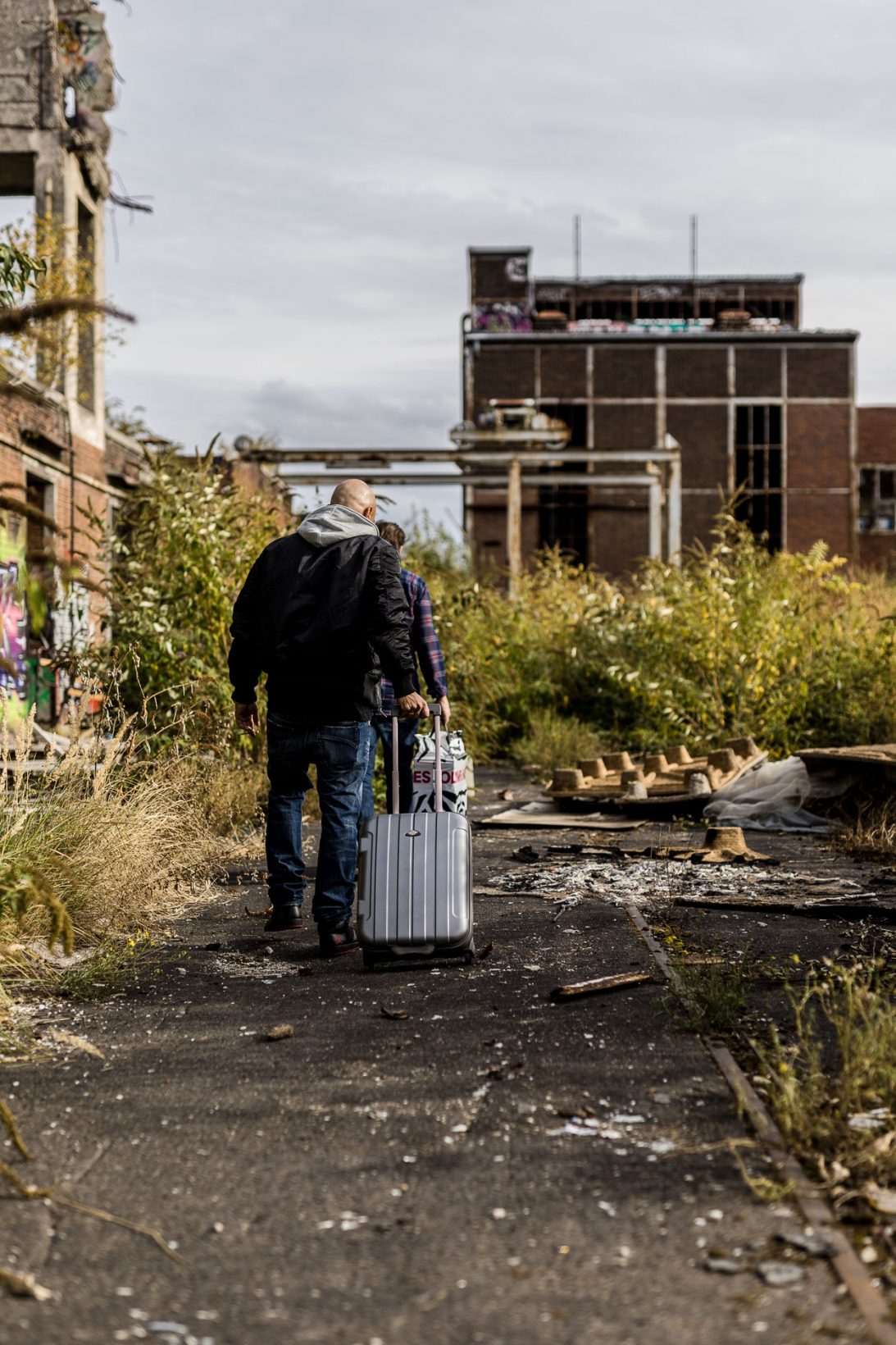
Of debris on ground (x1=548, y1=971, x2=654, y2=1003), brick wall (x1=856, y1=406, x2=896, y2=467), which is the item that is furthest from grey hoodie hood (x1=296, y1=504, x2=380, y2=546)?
brick wall (x1=856, y1=406, x2=896, y2=467)

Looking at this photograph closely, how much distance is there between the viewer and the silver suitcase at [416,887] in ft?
16.6

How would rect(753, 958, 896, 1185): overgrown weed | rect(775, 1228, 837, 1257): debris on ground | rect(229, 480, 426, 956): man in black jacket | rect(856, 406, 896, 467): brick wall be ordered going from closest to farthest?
rect(775, 1228, 837, 1257): debris on ground → rect(753, 958, 896, 1185): overgrown weed → rect(229, 480, 426, 956): man in black jacket → rect(856, 406, 896, 467): brick wall

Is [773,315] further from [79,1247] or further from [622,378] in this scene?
[79,1247]

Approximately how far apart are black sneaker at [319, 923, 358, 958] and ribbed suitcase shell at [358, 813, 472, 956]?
0.37 metres

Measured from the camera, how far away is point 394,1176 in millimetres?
3021

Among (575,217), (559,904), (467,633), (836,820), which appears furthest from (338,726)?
(575,217)

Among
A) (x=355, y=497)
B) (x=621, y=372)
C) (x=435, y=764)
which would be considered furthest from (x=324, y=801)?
(x=621, y=372)

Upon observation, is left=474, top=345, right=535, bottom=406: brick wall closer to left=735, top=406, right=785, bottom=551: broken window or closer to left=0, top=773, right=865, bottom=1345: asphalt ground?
left=735, top=406, right=785, bottom=551: broken window

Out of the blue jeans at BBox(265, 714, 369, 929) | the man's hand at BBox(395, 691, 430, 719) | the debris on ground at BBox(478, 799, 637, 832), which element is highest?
the man's hand at BBox(395, 691, 430, 719)

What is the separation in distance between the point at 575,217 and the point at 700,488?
16.8 metres

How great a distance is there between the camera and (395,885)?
5.12 metres

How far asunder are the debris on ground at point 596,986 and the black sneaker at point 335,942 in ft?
3.57

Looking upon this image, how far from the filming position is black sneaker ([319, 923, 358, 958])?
17.9ft

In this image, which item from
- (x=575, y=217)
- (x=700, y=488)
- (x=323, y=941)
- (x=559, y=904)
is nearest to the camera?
(x=323, y=941)
